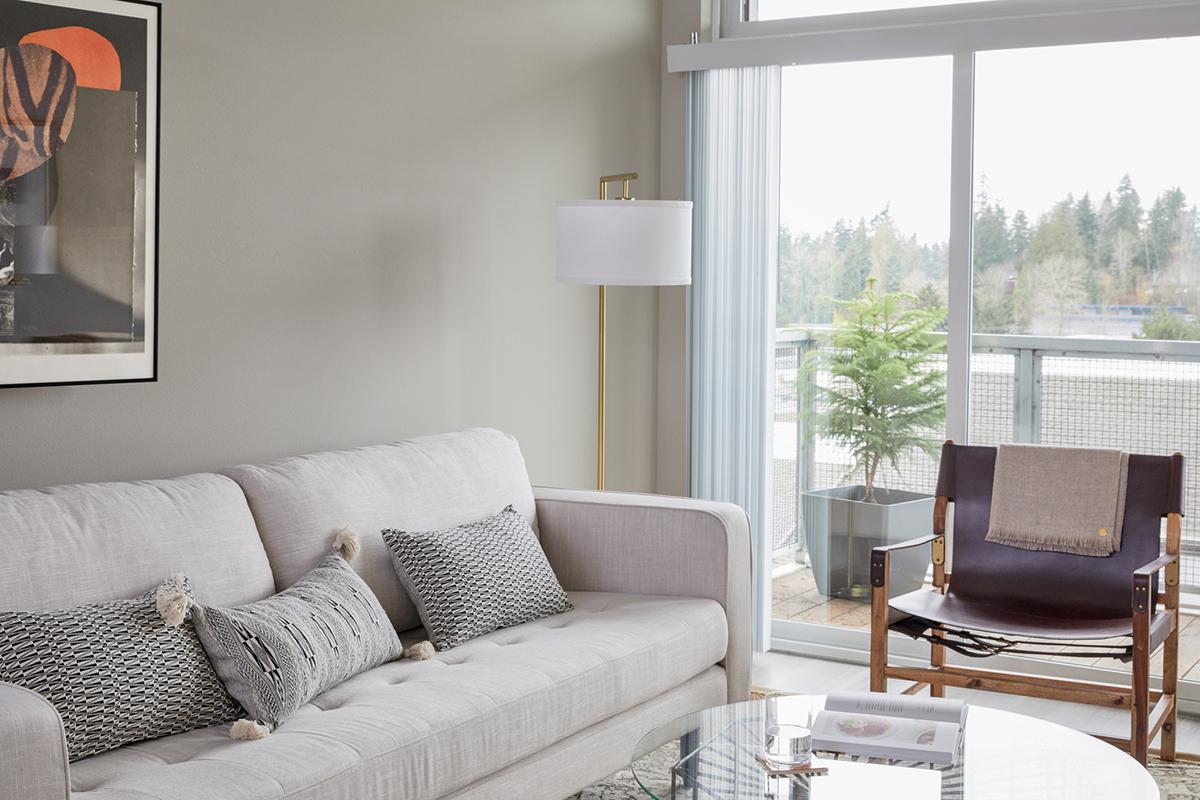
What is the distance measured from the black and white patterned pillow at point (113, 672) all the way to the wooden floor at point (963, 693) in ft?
7.51

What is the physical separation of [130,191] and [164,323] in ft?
1.10

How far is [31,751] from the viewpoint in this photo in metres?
1.81

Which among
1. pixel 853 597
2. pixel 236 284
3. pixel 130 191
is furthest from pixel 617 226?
pixel 853 597

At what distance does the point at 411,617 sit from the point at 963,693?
2023mm

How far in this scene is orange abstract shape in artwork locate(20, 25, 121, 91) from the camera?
2797 mm

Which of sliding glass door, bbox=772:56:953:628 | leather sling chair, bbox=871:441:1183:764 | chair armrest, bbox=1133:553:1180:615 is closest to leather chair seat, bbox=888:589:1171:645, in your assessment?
leather sling chair, bbox=871:441:1183:764

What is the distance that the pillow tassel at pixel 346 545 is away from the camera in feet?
9.88

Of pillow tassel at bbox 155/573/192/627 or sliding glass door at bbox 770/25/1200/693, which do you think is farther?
sliding glass door at bbox 770/25/1200/693

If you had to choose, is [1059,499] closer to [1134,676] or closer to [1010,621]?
[1010,621]

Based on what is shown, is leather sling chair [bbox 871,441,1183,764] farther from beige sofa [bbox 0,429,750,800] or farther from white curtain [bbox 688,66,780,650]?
white curtain [bbox 688,66,780,650]

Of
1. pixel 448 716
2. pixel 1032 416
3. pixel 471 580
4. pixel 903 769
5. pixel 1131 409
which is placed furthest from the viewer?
pixel 1032 416

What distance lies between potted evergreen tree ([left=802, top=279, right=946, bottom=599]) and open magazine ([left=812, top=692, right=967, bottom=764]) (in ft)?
5.82

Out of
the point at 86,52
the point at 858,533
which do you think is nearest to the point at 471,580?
the point at 86,52

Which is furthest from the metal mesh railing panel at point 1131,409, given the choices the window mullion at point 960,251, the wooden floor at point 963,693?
the wooden floor at point 963,693
